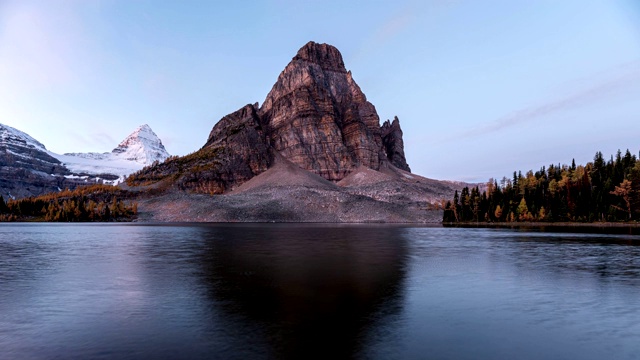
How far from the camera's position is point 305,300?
26.2m

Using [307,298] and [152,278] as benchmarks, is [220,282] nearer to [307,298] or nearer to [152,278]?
[152,278]

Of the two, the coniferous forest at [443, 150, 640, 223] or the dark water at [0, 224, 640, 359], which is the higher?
the coniferous forest at [443, 150, 640, 223]

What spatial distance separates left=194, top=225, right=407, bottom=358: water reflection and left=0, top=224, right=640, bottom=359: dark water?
0.10 metres

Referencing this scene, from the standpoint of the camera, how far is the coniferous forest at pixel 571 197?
150 meters

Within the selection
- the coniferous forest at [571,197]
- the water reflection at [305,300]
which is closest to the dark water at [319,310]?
the water reflection at [305,300]

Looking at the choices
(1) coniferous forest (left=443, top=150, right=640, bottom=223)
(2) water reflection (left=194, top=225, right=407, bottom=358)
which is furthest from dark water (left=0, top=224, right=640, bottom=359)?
(1) coniferous forest (left=443, top=150, right=640, bottom=223)

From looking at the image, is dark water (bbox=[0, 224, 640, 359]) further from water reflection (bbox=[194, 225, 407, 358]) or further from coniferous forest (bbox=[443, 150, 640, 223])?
coniferous forest (bbox=[443, 150, 640, 223])

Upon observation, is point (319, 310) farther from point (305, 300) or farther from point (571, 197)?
point (571, 197)

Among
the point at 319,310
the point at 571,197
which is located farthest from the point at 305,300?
the point at 571,197

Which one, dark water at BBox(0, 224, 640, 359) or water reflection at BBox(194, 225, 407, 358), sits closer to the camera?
dark water at BBox(0, 224, 640, 359)

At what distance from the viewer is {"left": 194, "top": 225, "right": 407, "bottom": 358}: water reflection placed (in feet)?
58.0

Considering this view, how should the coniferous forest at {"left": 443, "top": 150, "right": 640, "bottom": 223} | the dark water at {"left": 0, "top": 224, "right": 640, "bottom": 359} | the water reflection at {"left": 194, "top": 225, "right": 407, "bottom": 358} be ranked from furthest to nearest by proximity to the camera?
Answer: the coniferous forest at {"left": 443, "top": 150, "right": 640, "bottom": 223}, the water reflection at {"left": 194, "top": 225, "right": 407, "bottom": 358}, the dark water at {"left": 0, "top": 224, "right": 640, "bottom": 359}

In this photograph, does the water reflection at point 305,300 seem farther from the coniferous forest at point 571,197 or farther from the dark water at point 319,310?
the coniferous forest at point 571,197

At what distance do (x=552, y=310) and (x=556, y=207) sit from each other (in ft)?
535
